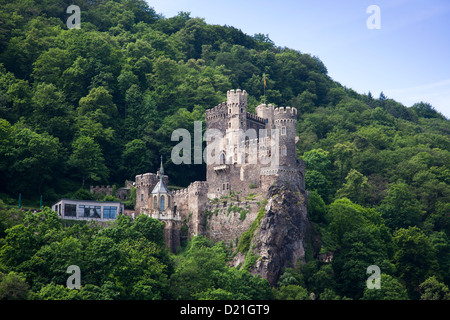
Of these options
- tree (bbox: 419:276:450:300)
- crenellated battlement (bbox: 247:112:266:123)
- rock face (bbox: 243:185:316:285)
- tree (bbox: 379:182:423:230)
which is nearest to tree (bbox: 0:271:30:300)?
rock face (bbox: 243:185:316:285)

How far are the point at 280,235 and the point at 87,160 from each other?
23.1 meters

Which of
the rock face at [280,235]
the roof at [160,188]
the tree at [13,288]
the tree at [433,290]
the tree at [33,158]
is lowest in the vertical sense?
the tree at [433,290]

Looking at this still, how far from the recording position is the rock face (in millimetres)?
75281

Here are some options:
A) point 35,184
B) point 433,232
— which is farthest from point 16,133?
point 433,232

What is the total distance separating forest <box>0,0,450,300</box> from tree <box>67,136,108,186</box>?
6.9 inches

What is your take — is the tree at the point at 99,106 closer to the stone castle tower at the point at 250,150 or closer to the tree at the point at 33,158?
the tree at the point at 33,158

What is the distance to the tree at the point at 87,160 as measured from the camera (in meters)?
87.6

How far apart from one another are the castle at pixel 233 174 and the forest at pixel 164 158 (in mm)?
3298

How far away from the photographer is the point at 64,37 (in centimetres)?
10288

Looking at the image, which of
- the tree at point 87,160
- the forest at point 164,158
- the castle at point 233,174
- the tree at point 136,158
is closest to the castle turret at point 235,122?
the castle at point 233,174

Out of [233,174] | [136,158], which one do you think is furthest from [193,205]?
[136,158]

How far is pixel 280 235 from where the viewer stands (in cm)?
7669

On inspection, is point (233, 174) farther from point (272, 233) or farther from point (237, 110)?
point (272, 233)

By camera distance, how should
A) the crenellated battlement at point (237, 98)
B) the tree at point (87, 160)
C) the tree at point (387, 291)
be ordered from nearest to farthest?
the tree at point (387, 291) < the tree at point (87, 160) < the crenellated battlement at point (237, 98)
